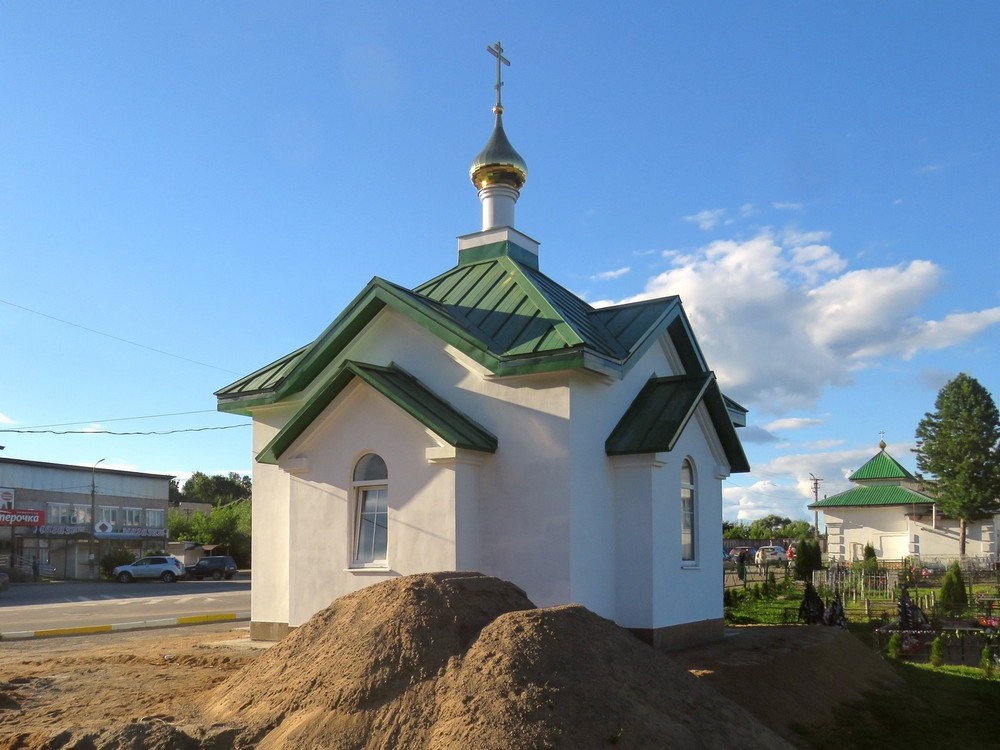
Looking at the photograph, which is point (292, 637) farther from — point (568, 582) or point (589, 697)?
point (568, 582)

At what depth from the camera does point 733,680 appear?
9.76 meters

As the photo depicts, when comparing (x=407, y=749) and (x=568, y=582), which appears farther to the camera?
(x=568, y=582)

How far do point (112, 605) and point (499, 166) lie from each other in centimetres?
1892

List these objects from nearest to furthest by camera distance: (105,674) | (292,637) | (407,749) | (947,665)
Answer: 1. (407,749)
2. (292,637)
3. (105,674)
4. (947,665)

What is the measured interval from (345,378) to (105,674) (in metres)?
4.60

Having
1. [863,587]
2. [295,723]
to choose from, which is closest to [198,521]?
[863,587]

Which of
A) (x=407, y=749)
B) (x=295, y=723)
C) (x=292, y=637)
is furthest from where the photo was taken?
(x=292, y=637)

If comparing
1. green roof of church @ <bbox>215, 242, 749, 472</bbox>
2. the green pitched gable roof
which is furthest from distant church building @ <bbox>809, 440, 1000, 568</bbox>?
the green pitched gable roof

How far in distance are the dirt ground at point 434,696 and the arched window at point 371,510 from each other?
3237mm

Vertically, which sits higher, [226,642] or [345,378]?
[345,378]

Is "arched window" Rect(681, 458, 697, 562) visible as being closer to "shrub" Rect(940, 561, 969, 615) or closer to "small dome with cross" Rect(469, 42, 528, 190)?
"small dome with cross" Rect(469, 42, 528, 190)

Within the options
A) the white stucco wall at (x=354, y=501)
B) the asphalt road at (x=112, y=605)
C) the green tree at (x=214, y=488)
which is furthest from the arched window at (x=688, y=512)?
the green tree at (x=214, y=488)

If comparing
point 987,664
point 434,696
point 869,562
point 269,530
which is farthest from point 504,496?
point 869,562

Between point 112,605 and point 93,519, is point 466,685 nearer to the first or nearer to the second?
point 112,605
